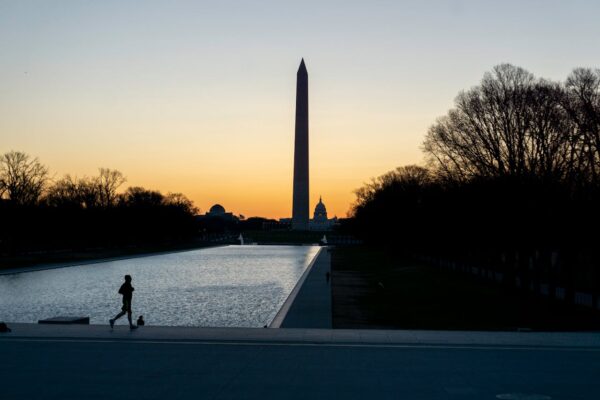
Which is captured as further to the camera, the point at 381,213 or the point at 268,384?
the point at 381,213

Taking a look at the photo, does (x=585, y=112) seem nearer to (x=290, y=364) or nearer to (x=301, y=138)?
(x=290, y=364)

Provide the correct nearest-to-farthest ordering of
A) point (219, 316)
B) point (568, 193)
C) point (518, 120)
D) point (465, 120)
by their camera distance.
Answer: point (219, 316), point (568, 193), point (518, 120), point (465, 120)

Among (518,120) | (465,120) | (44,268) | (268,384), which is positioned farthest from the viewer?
(44,268)

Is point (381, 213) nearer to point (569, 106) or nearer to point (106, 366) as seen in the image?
point (569, 106)

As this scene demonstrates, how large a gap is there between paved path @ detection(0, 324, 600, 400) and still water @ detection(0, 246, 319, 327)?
945 centimetres

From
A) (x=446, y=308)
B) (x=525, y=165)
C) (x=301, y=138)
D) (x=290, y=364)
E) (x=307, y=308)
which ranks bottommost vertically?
(x=446, y=308)

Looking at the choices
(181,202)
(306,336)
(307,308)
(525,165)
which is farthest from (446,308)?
(181,202)

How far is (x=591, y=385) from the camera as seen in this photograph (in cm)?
1274

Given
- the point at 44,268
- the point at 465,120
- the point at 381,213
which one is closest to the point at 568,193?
the point at 465,120

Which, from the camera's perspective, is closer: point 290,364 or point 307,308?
point 290,364

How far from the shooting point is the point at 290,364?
14336mm

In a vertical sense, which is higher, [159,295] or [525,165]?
[525,165]

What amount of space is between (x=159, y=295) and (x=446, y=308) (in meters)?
14.6

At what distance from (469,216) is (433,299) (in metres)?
5.78
